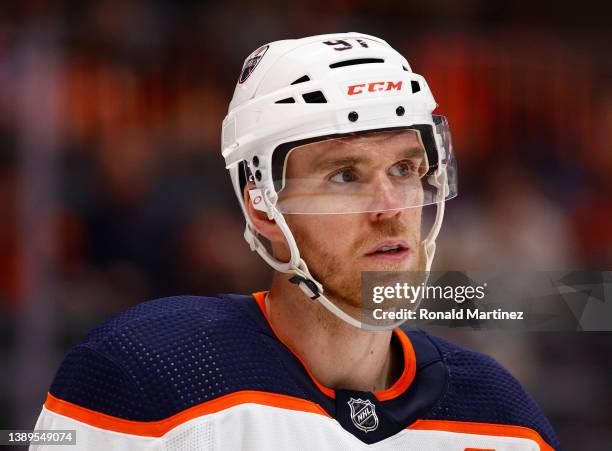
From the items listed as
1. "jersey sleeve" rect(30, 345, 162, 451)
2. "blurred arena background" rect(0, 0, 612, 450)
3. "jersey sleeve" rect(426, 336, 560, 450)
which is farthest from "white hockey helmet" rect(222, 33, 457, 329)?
"blurred arena background" rect(0, 0, 612, 450)

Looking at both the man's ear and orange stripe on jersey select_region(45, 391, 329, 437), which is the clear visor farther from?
orange stripe on jersey select_region(45, 391, 329, 437)

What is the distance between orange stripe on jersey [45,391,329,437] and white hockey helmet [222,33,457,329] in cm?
21

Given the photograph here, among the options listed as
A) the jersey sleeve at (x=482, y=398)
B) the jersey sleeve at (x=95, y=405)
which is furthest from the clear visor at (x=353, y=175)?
the jersey sleeve at (x=95, y=405)

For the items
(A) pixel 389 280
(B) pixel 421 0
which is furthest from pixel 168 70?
(A) pixel 389 280

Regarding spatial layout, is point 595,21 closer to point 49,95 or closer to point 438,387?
point 49,95

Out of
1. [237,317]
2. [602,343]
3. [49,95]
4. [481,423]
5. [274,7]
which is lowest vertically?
[602,343]

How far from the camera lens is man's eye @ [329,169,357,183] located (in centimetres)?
209

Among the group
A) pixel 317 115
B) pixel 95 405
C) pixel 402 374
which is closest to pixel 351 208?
pixel 317 115

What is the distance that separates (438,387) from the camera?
86.3 inches

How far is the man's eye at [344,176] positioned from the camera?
209 cm

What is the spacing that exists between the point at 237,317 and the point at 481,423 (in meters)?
0.56

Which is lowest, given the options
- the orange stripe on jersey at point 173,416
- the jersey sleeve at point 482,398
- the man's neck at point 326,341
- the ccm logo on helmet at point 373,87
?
the jersey sleeve at point 482,398

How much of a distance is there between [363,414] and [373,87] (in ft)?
2.16

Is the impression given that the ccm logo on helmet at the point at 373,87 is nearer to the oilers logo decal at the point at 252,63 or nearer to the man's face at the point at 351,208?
the man's face at the point at 351,208
